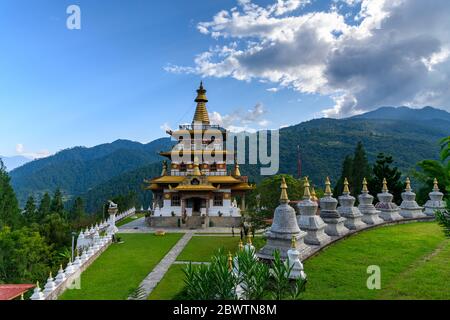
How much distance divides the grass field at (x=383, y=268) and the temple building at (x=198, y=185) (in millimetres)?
14285

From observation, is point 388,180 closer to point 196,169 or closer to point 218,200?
point 218,200

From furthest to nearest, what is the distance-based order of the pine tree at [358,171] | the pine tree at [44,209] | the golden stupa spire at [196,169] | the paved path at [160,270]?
the pine tree at [44,209]
the pine tree at [358,171]
the golden stupa spire at [196,169]
the paved path at [160,270]

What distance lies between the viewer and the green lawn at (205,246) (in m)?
16.5

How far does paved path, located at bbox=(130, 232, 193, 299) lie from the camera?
11819 mm

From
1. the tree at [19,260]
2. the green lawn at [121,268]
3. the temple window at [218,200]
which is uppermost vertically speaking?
the temple window at [218,200]

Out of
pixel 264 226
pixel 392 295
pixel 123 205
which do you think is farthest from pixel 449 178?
pixel 123 205

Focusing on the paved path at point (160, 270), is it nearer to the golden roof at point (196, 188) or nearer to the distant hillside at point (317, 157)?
the golden roof at point (196, 188)

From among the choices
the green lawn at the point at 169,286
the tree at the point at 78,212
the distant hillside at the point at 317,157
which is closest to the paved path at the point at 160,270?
the green lawn at the point at 169,286

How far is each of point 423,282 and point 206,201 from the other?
22651mm

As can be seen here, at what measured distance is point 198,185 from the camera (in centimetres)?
2914

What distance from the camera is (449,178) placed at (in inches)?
249
